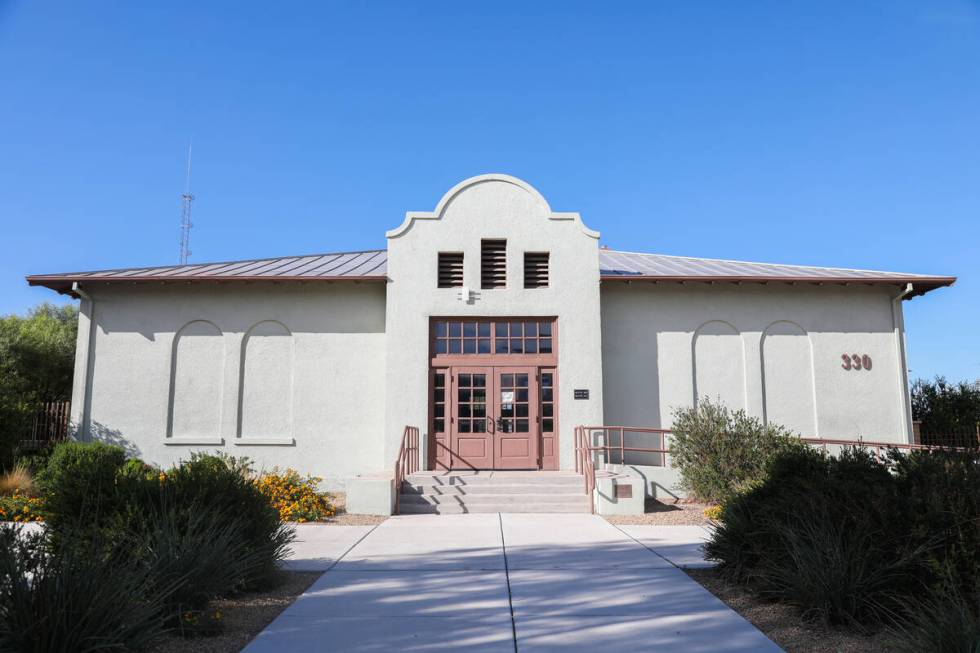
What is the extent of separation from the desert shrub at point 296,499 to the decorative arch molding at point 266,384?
6.54 feet

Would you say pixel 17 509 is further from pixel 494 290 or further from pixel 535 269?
pixel 535 269

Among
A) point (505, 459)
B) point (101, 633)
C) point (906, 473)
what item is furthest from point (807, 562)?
point (505, 459)

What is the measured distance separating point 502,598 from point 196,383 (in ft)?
39.3

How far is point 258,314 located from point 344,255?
4.16 metres

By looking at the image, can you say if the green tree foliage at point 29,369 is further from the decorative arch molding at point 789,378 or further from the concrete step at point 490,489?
the decorative arch molding at point 789,378

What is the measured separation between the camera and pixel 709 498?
46.1ft

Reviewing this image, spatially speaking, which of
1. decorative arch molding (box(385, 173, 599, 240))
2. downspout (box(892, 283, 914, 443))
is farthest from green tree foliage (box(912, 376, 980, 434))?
decorative arch molding (box(385, 173, 599, 240))

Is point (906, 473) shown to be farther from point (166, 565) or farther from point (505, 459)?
point (505, 459)

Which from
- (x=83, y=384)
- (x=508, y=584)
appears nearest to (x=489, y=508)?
(x=508, y=584)

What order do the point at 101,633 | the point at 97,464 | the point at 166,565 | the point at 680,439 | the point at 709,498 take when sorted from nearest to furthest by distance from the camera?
the point at 101,633 → the point at 166,565 → the point at 97,464 → the point at 709,498 → the point at 680,439

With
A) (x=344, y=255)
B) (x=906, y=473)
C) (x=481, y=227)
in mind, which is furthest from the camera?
(x=344, y=255)

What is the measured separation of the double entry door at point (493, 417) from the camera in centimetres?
1547

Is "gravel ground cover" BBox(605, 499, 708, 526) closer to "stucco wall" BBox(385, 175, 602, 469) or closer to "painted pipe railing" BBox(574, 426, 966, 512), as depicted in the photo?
"painted pipe railing" BBox(574, 426, 966, 512)

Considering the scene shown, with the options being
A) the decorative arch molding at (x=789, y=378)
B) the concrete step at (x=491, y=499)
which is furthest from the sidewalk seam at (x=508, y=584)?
the decorative arch molding at (x=789, y=378)
